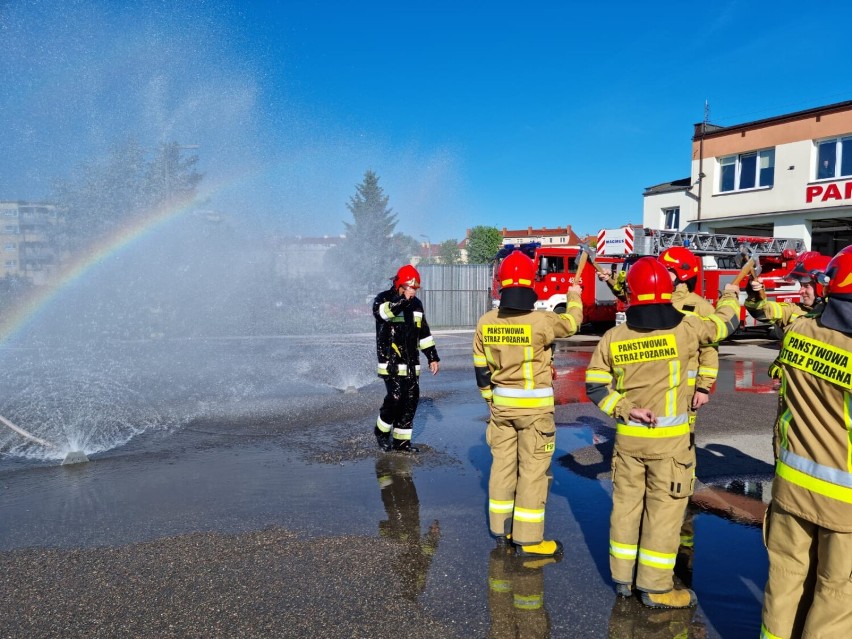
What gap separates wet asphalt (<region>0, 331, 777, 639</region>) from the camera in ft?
10.6

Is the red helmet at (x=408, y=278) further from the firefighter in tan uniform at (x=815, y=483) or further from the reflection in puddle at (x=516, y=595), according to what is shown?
the firefighter in tan uniform at (x=815, y=483)

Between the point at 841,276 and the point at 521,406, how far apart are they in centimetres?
202

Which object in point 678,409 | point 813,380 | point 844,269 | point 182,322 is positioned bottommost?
point 182,322

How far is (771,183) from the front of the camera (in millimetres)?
23453

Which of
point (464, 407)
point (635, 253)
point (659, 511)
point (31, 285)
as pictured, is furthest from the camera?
point (31, 285)

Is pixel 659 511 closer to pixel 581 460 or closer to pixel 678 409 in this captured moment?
pixel 678 409

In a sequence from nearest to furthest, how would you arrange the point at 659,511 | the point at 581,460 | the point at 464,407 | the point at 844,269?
the point at 844,269, the point at 659,511, the point at 581,460, the point at 464,407

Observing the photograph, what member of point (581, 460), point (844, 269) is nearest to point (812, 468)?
point (844, 269)

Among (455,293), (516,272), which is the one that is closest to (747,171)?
(455,293)

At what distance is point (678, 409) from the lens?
3.33 meters

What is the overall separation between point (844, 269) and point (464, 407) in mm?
6761

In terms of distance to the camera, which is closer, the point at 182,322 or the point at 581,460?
the point at 581,460

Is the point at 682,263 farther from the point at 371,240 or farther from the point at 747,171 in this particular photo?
the point at 371,240

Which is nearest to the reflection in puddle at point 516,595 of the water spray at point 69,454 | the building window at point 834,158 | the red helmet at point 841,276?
the red helmet at point 841,276
